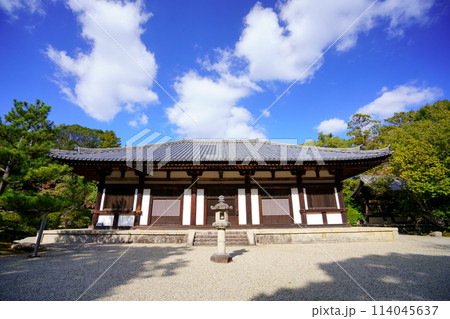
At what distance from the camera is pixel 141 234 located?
9.07 meters

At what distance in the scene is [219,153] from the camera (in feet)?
41.6

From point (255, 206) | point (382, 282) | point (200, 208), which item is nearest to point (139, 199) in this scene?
point (200, 208)

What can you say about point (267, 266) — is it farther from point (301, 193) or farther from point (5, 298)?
point (301, 193)

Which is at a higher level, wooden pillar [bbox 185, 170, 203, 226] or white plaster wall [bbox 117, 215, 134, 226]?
wooden pillar [bbox 185, 170, 203, 226]

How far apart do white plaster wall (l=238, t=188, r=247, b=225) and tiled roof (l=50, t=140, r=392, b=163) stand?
6.50ft

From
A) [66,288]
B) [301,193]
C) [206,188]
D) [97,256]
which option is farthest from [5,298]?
[301,193]

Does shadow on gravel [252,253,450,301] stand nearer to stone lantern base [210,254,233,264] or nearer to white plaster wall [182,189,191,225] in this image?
stone lantern base [210,254,233,264]

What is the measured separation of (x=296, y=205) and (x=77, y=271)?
955 centimetres

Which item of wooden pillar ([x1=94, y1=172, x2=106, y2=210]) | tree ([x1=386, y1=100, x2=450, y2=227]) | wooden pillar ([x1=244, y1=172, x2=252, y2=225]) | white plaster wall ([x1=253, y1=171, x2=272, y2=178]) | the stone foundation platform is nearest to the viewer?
the stone foundation platform

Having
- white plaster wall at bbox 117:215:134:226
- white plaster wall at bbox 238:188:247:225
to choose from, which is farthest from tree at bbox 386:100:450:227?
white plaster wall at bbox 117:215:134:226

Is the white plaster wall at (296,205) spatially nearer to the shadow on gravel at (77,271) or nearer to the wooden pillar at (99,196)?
the shadow on gravel at (77,271)

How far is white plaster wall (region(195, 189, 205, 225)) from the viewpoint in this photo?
1038 centimetres

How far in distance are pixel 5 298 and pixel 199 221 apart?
7.57 meters

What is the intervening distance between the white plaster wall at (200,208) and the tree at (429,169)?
1293 centimetres
